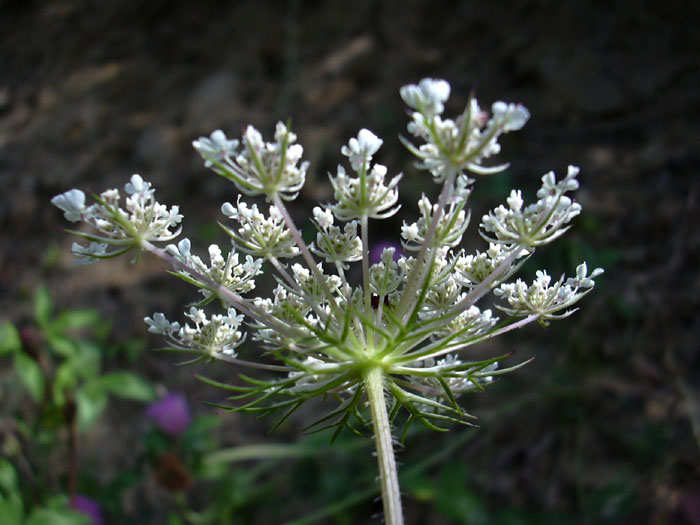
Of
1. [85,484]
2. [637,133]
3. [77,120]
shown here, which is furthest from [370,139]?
[77,120]

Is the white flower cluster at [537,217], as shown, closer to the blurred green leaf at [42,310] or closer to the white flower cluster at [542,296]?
the white flower cluster at [542,296]

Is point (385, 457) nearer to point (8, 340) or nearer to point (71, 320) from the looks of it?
point (8, 340)

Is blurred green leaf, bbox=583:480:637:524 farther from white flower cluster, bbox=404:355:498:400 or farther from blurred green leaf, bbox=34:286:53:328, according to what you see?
blurred green leaf, bbox=34:286:53:328

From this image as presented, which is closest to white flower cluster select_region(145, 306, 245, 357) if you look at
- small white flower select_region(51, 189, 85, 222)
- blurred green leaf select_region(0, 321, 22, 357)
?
small white flower select_region(51, 189, 85, 222)

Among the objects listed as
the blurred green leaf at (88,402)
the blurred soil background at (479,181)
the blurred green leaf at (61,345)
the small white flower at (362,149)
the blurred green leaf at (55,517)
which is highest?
the blurred soil background at (479,181)

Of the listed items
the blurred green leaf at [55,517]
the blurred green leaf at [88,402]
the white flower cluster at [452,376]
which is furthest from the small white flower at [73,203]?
the blurred green leaf at [88,402]

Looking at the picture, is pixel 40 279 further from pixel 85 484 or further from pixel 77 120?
pixel 85 484

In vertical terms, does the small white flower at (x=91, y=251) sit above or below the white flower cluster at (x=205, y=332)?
above
